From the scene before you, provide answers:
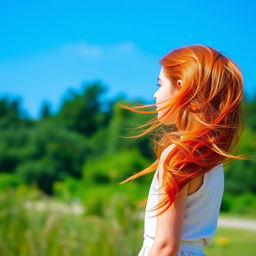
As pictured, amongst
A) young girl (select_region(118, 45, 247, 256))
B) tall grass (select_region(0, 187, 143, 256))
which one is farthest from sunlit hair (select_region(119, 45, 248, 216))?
tall grass (select_region(0, 187, 143, 256))

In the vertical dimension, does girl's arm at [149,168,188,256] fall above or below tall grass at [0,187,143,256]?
above

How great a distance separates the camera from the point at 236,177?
16.4m

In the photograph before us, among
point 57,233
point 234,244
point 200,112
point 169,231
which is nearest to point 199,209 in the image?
point 169,231

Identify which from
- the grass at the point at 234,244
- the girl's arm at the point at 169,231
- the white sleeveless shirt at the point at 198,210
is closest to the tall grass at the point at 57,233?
the white sleeveless shirt at the point at 198,210

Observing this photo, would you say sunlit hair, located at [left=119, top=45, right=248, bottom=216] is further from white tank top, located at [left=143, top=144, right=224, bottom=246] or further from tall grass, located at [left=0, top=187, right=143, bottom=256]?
tall grass, located at [left=0, top=187, right=143, bottom=256]

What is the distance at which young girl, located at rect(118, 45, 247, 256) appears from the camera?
1321 millimetres

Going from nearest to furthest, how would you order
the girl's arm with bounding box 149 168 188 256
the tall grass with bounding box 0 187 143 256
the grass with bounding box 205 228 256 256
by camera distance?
the girl's arm with bounding box 149 168 188 256
the tall grass with bounding box 0 187 143 256
the grass with bounding box 205 228 256 256

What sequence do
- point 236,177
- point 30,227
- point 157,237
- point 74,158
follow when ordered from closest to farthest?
1. point 157,237
2. point 30,227
3. point 236,177
4. point 74,158

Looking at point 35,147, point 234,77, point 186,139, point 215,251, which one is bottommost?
point 215,251

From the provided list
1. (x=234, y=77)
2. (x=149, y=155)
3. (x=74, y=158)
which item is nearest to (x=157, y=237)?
(x=234, y=77)

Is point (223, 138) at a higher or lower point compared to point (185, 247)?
higher

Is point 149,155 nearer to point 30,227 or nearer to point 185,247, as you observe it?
point 30,227

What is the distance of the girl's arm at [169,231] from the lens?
4.29 feet

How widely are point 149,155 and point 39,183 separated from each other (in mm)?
3922
